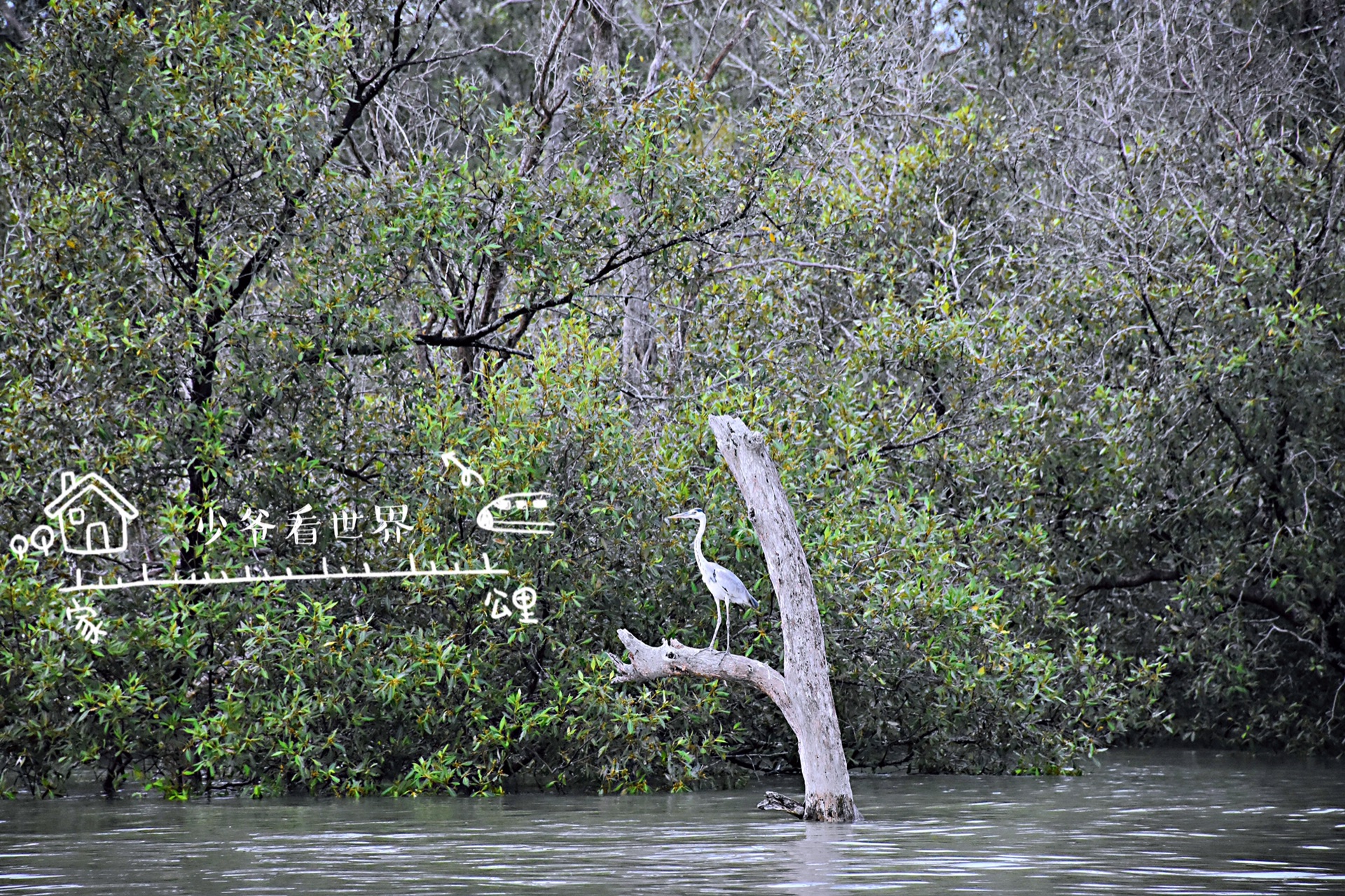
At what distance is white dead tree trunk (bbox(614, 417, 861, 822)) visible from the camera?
46.1ft

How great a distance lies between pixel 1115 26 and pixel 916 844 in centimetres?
2042

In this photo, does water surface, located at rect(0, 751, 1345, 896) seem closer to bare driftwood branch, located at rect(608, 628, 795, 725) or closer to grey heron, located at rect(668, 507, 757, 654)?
bare driftwood branch, located at rect(608, 628, 795, 725)

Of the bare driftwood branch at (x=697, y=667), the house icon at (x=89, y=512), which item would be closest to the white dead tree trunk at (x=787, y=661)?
the bare driftwood branch at (x=697, y=667)

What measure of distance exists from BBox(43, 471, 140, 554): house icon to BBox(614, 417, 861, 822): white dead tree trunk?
5.74m

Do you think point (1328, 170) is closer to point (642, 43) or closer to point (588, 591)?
point (588, 591)

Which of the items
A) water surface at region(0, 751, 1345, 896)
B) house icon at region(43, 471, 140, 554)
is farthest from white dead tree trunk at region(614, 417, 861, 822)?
house icon at region(43, 471, 140, 554)

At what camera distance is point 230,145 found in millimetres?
17516

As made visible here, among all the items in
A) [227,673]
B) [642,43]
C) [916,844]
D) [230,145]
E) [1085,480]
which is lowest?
[916,844]

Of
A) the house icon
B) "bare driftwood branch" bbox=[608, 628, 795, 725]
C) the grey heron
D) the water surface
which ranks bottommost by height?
the water surface

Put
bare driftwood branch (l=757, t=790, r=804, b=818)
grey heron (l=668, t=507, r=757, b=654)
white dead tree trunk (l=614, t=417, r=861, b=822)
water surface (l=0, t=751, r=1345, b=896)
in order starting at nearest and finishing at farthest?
1. water surface (l=0, t=751, r=1345, b=896)
2. white dead tree trunk (l=614, t=417, r=861, b=822)
3. bare driftwood branch (l=757, t=790, r=804, b=818)
4. grey heron (l=668, t=507, r=757, b=654)

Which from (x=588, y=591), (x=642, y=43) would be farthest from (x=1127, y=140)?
(x=588, y=591)

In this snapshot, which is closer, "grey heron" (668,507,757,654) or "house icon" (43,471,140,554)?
"grey heron" (668,507,757,654)

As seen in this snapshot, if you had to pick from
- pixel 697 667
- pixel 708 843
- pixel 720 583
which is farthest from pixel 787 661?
pixel 720 583

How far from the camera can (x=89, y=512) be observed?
17438mm
